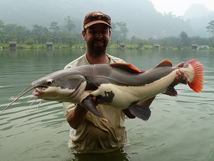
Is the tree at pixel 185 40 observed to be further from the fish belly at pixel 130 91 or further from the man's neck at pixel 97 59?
the fish belly at pixel 130 91

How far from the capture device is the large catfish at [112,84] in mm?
1993

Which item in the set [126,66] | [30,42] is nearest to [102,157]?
[126,66]

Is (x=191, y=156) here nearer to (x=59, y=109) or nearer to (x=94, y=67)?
(x=94, y=67)

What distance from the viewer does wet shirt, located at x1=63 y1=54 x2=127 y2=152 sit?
308cm

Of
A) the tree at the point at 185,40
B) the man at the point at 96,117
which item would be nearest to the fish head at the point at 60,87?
the man at the point at 96,117

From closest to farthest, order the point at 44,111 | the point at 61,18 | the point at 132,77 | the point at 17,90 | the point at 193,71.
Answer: the point at 132,77 < the point at 193,71 < the point at 44,111 < the point at 17,90 < the point at 61,18

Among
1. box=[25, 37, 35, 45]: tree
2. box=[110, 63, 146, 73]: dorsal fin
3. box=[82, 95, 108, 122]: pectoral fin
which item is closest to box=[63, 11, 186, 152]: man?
box=[82, 95, 108, 122]: pectoral fin

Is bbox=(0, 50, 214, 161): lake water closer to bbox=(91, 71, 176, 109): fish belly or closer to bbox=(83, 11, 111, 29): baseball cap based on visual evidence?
bbox=(91, 71, 176, 109): fish belly

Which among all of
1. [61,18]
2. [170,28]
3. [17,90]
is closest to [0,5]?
[61,18]

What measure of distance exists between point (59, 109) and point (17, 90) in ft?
9.26

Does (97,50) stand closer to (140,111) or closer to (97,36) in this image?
(97,36)

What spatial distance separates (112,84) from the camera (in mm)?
2314

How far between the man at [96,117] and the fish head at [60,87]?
0.60 meters

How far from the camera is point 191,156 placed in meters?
3.61
